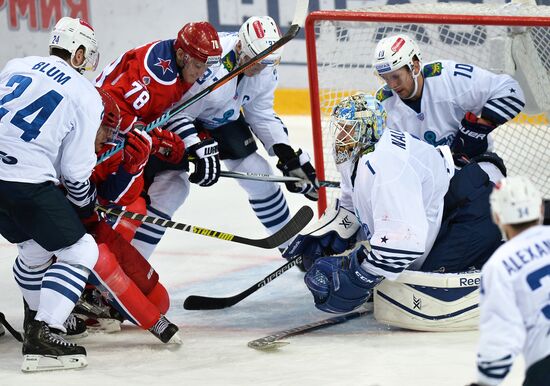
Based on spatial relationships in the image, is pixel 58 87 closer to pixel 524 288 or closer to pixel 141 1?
pixel 524 288

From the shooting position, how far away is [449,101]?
13.7 ft

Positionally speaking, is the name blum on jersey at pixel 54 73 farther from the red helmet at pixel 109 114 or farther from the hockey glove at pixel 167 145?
the hockey glove at pixel 167 145

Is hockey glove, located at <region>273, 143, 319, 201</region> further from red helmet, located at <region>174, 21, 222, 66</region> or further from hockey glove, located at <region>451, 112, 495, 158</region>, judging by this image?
red helmet, located at <region>174, 21, 222, 66</region>

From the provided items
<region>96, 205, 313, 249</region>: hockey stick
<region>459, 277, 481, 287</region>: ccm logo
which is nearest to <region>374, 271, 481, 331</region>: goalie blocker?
<region>459, 277, 481, 287</region>: ccm logo

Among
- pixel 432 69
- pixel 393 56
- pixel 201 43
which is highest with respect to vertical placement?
pixel 201 43

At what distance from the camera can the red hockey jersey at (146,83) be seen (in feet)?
12.6

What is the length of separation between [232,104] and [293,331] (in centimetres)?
105

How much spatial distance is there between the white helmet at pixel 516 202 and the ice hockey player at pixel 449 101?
1.85 metres

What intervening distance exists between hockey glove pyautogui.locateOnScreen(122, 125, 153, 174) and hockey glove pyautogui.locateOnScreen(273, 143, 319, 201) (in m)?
0.89

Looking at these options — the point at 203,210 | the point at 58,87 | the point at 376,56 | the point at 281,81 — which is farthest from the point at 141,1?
the point at 58,87

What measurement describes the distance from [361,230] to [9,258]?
165cm

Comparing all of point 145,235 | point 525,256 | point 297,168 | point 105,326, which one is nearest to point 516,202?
point 525,256

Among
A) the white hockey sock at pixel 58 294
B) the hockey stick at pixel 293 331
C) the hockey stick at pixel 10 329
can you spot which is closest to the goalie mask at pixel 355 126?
the hockey stick at pixel 293 331

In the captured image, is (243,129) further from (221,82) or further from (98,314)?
(98,314)
